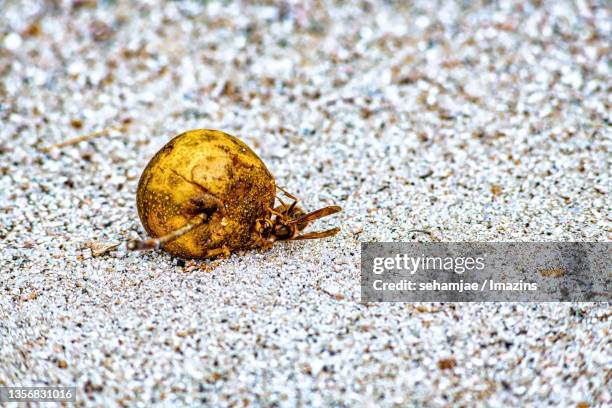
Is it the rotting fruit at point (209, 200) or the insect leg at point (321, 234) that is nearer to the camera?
the rotting fruit at point (209, 200)

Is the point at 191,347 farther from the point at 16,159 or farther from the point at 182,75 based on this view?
the point at 182,75

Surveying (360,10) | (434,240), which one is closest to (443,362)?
(434,240)

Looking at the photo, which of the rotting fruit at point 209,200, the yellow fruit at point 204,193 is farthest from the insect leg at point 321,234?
the yellow fruit at point 204,193

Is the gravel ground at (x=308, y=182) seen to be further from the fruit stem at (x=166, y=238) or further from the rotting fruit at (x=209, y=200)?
the fruit stem at (x=166, y=238)

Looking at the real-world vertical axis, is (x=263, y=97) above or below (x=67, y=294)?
above

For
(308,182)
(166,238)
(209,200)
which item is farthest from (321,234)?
(308,182)

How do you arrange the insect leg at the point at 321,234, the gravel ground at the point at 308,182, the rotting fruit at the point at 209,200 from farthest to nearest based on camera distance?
the insect leg at the point at 321,234 → the rotting fruit at the point at 209,200 → the gravel ground at the point at 308,182

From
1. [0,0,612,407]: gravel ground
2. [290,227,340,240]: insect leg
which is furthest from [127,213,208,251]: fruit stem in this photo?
[290,227,340,240]: insect leg

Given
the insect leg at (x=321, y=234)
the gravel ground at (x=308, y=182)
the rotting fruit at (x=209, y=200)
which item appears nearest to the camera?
the gravel ground at (x=308, y=182)
